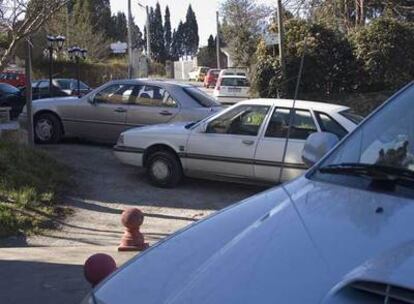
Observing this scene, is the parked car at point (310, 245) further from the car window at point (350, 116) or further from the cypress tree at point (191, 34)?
the cypress tree at point (191, 34)

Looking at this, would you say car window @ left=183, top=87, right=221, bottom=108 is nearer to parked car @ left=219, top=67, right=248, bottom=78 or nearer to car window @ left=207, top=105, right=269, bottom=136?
car window @ left=207, top=105, right=269, bottom=136

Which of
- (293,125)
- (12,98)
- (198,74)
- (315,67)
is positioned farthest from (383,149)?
(198,74)

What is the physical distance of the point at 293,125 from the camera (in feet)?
34.5

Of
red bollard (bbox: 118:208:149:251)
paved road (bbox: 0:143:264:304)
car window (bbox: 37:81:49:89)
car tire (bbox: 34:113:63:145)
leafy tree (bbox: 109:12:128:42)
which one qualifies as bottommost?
paved road (bbox: 0:143:264:304)

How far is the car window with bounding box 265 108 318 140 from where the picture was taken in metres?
10.4

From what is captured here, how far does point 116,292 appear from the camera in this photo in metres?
2.33

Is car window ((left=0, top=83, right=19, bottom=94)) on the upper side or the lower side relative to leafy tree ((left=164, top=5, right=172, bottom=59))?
lower

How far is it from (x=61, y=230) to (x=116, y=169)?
377 centimetres

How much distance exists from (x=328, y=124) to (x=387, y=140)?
24.2ft

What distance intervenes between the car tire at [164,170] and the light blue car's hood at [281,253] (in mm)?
8517

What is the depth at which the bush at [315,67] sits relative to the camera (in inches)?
926

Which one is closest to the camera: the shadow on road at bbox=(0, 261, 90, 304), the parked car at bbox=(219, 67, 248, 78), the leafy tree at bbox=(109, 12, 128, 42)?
the shadow on road at bbox=(0, 261, 90, 304)

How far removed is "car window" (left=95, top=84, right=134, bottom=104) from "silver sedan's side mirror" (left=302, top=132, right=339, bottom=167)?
11.0 meters

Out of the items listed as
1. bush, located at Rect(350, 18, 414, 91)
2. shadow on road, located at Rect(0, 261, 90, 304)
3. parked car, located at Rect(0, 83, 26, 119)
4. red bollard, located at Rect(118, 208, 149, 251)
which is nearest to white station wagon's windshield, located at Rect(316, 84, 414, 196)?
shadow on road, located at Rect(0, 261, 90, 304)
